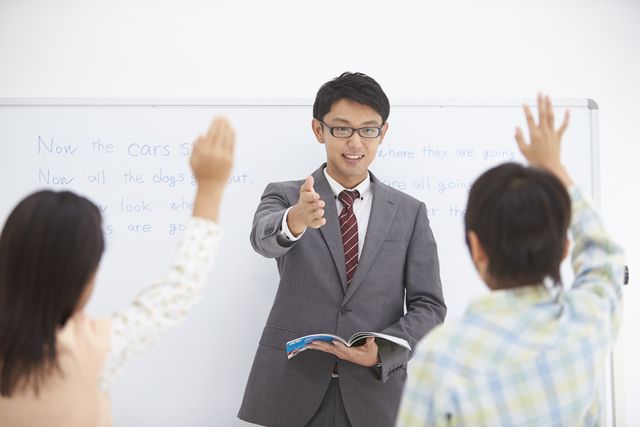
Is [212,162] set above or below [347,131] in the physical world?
below

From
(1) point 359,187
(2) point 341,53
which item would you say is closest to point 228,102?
(2) point 341,53

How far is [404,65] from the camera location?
8.45 ft

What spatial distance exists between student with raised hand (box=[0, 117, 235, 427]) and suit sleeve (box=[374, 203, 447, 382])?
839 millimetres

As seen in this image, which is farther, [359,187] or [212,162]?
[359,187]

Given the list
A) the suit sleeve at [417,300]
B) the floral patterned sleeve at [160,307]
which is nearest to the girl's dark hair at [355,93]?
the suit sleeve at [417,300]

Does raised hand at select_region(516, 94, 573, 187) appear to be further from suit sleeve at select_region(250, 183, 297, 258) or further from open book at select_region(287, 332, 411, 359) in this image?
suit sleeve at select_region(250, 183, 297, 258)

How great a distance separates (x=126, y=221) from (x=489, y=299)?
1799mm

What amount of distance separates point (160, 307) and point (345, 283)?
33.0 inches

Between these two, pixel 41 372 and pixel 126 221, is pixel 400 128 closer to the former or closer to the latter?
pixel 126 221

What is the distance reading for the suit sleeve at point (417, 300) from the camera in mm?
1540

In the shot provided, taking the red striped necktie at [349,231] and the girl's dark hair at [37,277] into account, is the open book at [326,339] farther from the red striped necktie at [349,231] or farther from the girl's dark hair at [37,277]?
the girl's dark hair at [37,277]

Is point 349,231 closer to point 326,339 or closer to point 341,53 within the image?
point 326,339

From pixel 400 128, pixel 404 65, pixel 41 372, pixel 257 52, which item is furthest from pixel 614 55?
pixel 41 372

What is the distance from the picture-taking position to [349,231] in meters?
1.74
